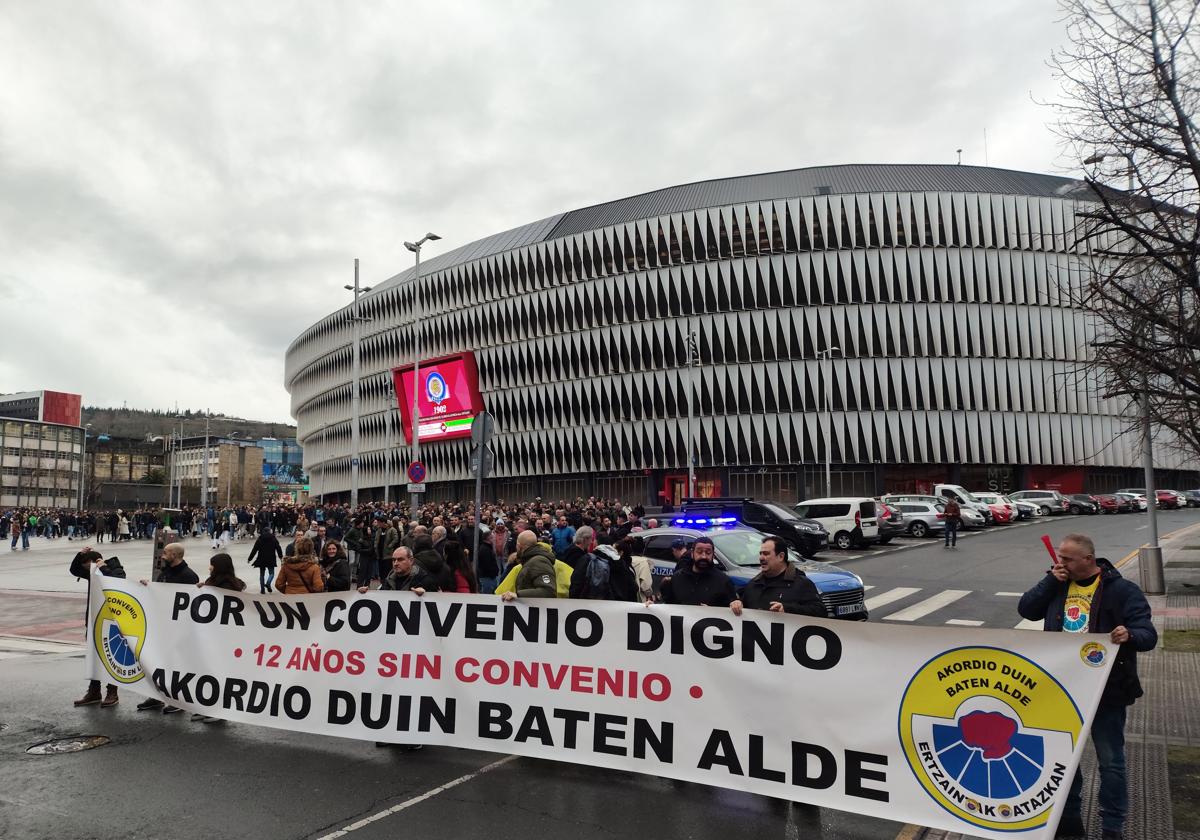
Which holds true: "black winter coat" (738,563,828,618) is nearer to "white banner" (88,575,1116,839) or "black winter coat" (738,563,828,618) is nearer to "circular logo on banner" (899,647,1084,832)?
"white banner" (88,575,1116,839)

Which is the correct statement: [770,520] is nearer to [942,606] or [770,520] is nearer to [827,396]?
[942,606]

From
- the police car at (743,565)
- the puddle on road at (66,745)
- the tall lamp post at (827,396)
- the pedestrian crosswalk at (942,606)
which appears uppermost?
the tall lamp post at (827,396)

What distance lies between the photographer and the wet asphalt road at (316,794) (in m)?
5.50

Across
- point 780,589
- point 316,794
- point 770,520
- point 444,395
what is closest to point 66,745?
point 316,794

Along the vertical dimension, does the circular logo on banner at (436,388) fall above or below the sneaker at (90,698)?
above

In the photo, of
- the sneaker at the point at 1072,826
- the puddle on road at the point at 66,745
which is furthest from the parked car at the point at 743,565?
the puddle on road at the point at 66,745

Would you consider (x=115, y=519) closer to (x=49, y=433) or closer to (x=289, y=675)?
(x=289, y=675)

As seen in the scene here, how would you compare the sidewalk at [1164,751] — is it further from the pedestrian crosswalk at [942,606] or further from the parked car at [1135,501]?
the parked car at [1135,501]

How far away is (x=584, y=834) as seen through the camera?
540cm

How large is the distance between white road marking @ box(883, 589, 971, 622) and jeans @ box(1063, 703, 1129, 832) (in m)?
9.21

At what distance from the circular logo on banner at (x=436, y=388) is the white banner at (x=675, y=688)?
56.6m

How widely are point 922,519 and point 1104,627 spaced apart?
28.9 m

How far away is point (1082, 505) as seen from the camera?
47.8 meters

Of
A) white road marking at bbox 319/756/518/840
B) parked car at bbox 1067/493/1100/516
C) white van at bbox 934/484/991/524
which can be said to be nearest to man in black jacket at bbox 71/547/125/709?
white road marking at bbox 319/756/518/840
